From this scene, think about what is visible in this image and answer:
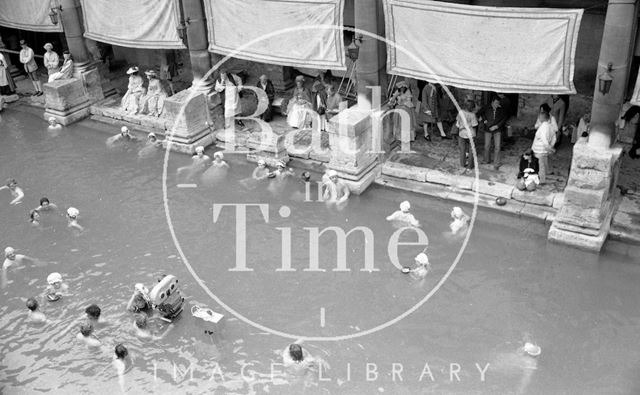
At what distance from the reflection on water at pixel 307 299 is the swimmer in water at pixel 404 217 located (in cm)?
27

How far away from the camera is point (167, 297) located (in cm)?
1131

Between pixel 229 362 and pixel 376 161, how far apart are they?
6.61m

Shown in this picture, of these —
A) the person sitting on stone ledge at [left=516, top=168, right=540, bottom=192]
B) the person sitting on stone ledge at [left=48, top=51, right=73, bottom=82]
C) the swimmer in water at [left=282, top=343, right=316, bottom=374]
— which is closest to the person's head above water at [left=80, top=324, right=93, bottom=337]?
the swimmer in water at [left=282, top=343, right=316, bottom=374]

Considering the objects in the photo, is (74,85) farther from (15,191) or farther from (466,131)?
(466,131)

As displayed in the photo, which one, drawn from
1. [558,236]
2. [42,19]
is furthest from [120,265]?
[42,19]

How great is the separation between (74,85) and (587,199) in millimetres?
15036

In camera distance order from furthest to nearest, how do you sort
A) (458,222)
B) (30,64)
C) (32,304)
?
(30,64) → (458,222) → (32,304)

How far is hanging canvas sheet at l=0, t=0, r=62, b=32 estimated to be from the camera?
65.1 ft

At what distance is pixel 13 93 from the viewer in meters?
21.9

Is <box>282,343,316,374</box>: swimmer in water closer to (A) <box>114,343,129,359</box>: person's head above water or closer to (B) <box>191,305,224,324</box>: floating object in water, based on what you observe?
(B) <box>191,305,224,324</box>: floating object in water

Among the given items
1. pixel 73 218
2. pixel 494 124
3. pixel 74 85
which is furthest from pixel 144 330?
pixel 74 85

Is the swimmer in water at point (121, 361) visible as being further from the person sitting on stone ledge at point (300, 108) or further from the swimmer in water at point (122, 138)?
the swimmer in water at point (122, 138)

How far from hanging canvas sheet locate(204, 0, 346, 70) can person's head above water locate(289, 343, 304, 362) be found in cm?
733

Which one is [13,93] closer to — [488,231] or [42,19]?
[42,19]
